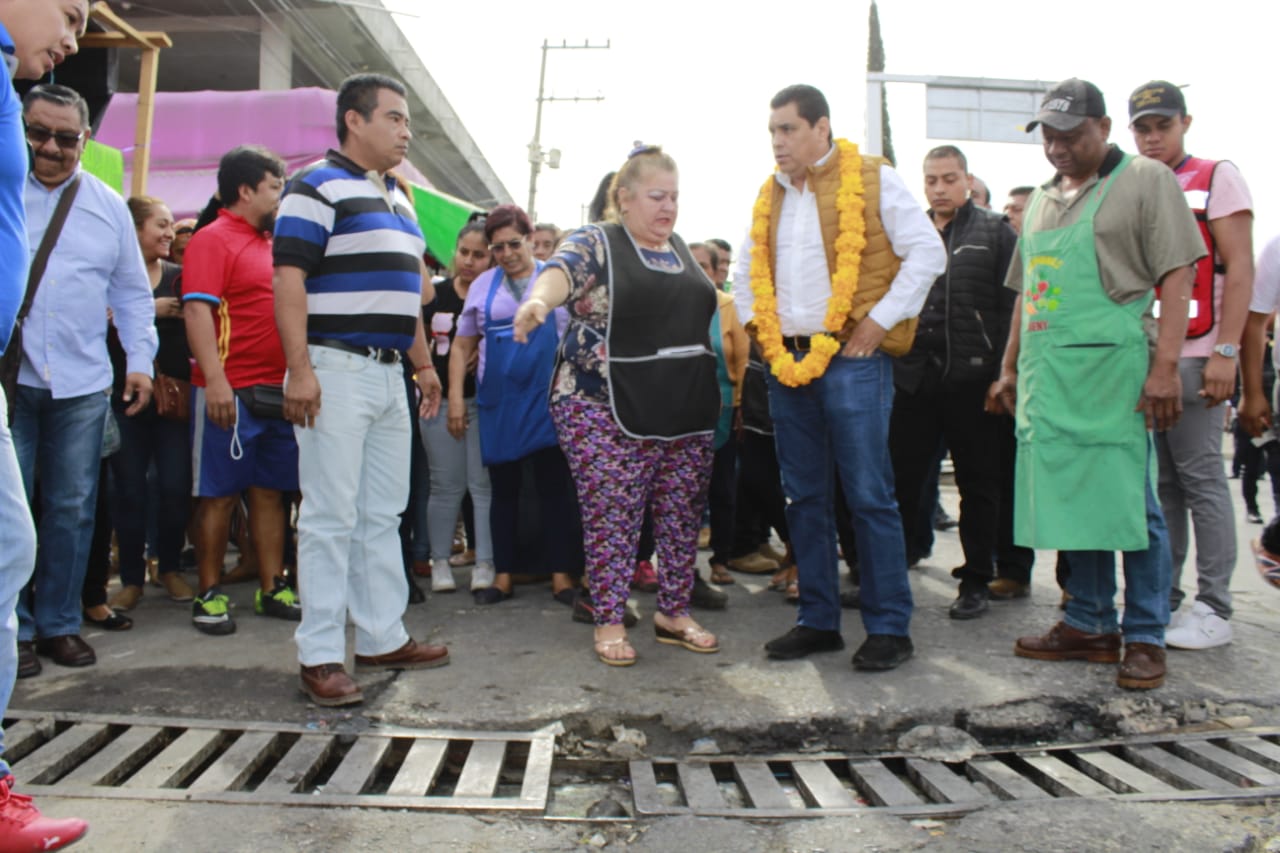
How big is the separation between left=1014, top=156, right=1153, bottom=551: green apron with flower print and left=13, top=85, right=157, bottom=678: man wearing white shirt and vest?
10.4 ft

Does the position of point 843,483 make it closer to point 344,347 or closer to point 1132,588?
point 1132,588

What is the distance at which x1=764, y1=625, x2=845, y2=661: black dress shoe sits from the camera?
357 centimetres

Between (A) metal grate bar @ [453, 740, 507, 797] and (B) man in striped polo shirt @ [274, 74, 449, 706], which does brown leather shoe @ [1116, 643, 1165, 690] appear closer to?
(A) metal grate bar @ [453, 740, 507, 797]

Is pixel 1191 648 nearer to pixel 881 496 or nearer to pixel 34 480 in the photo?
pixel 881 496

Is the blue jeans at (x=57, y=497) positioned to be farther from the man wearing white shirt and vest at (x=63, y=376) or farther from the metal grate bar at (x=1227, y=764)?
the metal grate bar at (x=1227, y=764)

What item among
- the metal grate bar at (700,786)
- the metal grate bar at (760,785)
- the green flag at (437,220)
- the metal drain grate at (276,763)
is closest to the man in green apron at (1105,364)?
the metal grate bar at (760,785)

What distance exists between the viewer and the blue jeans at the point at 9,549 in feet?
6.69

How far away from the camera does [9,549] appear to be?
206cm

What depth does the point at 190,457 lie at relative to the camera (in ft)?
15.0

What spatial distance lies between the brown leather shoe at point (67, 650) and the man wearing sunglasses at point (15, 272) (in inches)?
58.2

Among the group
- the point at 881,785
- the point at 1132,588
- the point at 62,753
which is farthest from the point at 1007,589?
the point at 62,753

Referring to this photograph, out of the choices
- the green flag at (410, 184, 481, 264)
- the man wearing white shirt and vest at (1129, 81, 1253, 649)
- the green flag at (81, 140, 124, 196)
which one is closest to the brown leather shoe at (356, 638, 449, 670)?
the man wearing white shirt and vest at (1129, 81, 1253, 649)

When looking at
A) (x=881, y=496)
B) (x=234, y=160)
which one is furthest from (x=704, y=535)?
(x=234, y=160)

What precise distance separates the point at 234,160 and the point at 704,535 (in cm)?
367
